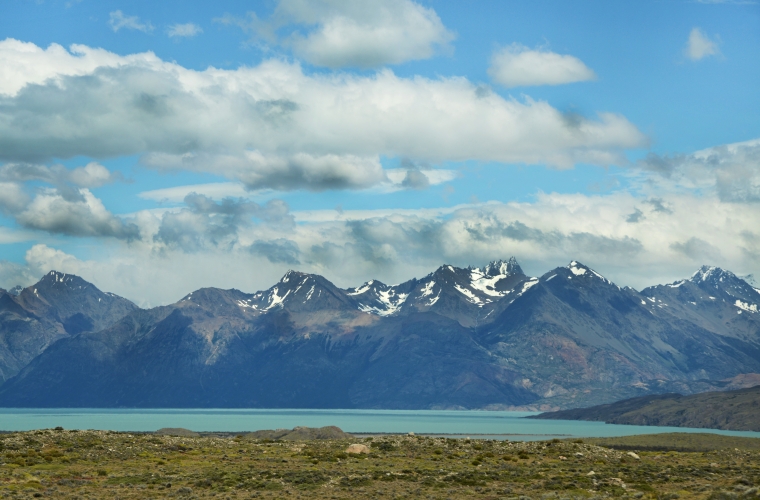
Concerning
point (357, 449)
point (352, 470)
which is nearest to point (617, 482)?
point (352, 470)

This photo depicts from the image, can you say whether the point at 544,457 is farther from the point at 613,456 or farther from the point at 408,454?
the point at 408,454

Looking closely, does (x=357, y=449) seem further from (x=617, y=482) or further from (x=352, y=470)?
(x=617, y=482)

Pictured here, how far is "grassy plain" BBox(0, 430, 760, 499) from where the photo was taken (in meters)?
60.6

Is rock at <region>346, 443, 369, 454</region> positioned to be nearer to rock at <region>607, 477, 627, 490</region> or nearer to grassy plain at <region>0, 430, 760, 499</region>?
grassy plain at <region>0, 430, 760, 499</region>

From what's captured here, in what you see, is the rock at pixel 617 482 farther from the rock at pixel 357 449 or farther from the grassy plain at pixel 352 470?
the rock at pixel 357 449

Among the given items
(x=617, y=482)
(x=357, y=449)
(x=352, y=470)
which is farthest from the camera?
(x=357, y=449)

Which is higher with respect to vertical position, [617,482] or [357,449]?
[357,449]

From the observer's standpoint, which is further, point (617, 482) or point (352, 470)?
point (352, 470)

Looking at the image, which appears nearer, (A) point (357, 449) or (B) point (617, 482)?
(B) point (617, 482)

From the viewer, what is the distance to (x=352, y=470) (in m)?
73.4

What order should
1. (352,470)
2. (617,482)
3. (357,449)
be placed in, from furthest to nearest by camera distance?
(357,449)
(352,470)
(617,482)

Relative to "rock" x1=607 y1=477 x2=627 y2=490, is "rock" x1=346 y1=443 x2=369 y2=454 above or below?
above

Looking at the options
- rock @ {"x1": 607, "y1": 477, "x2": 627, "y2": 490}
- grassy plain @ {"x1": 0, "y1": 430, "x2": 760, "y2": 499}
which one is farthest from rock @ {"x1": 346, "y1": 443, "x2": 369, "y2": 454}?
rock @ {"x1": 607, "y1": 477, "x2": 627, "y2": 490}

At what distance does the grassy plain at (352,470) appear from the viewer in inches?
2387
